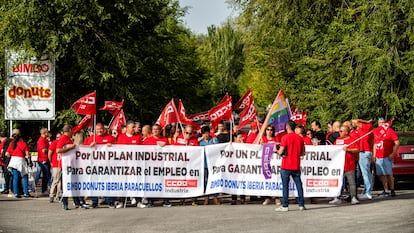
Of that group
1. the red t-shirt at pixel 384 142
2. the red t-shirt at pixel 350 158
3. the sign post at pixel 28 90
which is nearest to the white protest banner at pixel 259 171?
the red t-shirt at pixel 350 158

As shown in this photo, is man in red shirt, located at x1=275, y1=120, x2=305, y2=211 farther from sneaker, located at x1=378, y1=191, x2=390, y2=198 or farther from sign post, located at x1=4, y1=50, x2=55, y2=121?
sign post, located at x1=4, y1=50, x2=55, y2=121

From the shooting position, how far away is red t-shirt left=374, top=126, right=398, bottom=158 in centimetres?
1928

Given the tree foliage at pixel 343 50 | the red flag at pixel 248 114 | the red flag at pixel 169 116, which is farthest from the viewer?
the tree foliage at pixel 343 50

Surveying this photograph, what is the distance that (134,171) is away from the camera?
59.2 feet

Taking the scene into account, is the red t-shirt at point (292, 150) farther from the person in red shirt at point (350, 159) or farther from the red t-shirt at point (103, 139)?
the red t-shirt at point (103, 139)

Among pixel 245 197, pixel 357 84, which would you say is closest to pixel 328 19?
pixel 357 84

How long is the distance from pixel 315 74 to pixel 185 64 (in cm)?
1440

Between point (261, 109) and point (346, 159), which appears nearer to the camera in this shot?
point (346, 159)

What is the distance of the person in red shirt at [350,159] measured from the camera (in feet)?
58.3

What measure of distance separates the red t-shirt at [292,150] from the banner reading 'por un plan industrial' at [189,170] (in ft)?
5.42

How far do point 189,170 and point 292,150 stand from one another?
284cm

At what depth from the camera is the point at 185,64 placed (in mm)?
45125

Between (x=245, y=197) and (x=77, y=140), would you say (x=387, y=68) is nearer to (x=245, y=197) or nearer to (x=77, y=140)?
(x=245, y=197)

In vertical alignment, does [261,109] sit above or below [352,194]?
→ above
